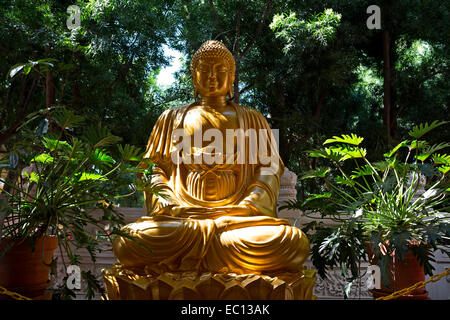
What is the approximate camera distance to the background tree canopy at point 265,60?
490 centimetres

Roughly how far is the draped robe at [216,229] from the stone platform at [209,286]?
10 cm

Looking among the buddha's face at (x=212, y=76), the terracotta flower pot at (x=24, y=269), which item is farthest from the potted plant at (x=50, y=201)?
the buddha's face at (x=212, y=76)

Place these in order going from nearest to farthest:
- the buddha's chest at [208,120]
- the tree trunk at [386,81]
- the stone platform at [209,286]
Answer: the stone platform at [209,286]
the buddha's chest at [208,120]
the tree trunk at [386,81]

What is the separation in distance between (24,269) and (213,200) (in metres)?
1.36

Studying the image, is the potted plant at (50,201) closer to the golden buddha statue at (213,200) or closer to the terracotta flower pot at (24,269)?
the terracotta flower pot at (24,269)

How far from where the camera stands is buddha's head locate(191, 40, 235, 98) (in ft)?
10.9

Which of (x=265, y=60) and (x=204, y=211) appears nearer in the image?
(x=204, y=211)

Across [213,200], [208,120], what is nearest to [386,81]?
[208,120]

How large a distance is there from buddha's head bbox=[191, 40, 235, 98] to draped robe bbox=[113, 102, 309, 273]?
0.58m

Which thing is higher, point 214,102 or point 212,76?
point 212,76

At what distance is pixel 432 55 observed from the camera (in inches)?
248

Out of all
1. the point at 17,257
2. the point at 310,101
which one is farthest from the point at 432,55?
the point at 17,257

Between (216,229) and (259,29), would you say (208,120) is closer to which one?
(216,229)

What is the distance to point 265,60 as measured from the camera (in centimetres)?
608
